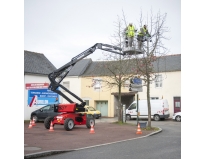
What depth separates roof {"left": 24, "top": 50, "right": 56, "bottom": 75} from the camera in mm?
26516

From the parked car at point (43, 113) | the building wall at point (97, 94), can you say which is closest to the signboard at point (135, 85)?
the parked car at point (43, 113)

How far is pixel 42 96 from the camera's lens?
23906 mm

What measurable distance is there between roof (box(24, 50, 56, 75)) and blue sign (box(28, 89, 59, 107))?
8.39 feet

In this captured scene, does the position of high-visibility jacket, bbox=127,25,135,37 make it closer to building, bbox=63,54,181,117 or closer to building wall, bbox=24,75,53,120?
building wall, bbox=24,75,53,120

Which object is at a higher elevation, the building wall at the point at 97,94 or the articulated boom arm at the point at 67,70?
the articulated boom arm at the point at 67,70

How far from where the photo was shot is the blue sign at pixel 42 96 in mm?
23439

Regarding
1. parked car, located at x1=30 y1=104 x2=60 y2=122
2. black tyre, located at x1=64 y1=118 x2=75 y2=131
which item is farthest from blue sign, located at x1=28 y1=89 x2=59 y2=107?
black tyre, located at x1=64 y1=118 x2=75 y2=131

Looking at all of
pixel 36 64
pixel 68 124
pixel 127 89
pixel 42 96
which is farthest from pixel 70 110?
pixel 127 89

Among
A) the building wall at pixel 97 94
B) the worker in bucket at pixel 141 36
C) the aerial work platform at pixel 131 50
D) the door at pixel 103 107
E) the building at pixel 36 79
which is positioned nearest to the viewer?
the aerial work platform at pixel 131 50

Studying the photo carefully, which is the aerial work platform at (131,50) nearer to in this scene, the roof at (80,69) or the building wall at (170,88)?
the building wall at (170,88)

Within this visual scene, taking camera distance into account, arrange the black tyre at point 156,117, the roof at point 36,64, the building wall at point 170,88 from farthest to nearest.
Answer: the building wall at point 170,88 → the black tyre at point 156,117 → the roof at point 36,64

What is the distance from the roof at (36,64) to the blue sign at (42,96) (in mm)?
2557
